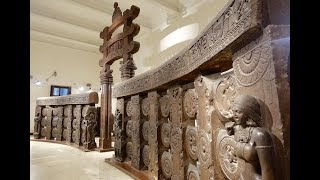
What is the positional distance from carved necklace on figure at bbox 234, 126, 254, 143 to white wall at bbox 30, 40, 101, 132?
780 cm

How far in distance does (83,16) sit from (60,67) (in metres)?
2.99

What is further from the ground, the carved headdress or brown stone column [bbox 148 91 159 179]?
the carved headdress

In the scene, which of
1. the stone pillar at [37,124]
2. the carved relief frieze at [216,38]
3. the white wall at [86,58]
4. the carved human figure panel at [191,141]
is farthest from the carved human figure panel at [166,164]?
the stone pillar at [37,124]

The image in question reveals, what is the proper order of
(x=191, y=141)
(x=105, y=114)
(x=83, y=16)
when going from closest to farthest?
(x=191, y=141) → (x=105, y=114) → (x=83, y=16)

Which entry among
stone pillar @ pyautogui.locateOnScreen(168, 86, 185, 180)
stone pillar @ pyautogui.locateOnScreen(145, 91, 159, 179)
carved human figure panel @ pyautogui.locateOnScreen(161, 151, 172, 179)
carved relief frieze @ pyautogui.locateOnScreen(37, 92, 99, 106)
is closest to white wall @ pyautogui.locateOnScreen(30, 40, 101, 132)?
carved relief frieze @ pyautogui.locateOnScreen(37, 92, 99, 106)

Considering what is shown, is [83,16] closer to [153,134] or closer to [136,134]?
[136,134]

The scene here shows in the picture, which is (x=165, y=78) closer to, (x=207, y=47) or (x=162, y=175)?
Answer: (x=207, y=47)

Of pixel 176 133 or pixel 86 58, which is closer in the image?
pixel 176 133

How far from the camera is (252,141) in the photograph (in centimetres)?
75

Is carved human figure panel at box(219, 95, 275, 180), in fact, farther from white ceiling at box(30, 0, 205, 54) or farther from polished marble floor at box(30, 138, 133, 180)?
white ceiling at box(30, 0, 205, 54)

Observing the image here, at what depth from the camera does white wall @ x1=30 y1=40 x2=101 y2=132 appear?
7607 millimetres

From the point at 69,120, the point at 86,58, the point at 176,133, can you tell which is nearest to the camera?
the point at 176,133

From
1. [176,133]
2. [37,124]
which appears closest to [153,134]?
[176,133]

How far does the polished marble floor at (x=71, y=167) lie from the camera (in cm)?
221
